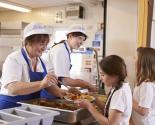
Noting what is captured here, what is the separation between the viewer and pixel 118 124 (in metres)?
1.39

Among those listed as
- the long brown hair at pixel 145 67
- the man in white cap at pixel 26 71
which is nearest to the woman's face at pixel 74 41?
the man in white cap at pixel 26 71

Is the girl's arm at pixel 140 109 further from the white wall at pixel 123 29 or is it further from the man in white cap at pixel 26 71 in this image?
the white wall at pixel 123 29

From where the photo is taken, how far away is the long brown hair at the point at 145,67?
1.75m

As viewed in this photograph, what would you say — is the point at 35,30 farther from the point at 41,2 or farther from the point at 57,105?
the point at 41,2

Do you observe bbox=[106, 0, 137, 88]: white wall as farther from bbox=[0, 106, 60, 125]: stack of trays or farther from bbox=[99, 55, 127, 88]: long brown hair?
bbox=[0, 106, 60, 125]: stack of trays

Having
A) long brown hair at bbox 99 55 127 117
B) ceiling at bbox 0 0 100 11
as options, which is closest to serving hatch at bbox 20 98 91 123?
long brown hair at bbox 99 55 127 117

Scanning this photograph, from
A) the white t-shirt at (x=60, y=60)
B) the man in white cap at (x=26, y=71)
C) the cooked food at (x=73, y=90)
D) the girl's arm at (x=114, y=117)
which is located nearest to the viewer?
the girl's arm at (x=114, y=117)

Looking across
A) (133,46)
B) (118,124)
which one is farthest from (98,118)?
(133,46)

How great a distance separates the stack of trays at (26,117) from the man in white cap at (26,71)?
20 centimetres

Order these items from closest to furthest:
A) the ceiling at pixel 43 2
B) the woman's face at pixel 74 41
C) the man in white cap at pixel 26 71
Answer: the man in white cap at pixel 26 71, the woman's face at pixel 74 41, the ceiling at pixel 43 2

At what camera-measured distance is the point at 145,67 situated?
5.80 feet

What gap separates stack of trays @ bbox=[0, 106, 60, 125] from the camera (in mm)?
1095

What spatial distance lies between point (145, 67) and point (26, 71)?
837 mm

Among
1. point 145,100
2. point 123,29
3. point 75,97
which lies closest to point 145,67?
point 145,100
